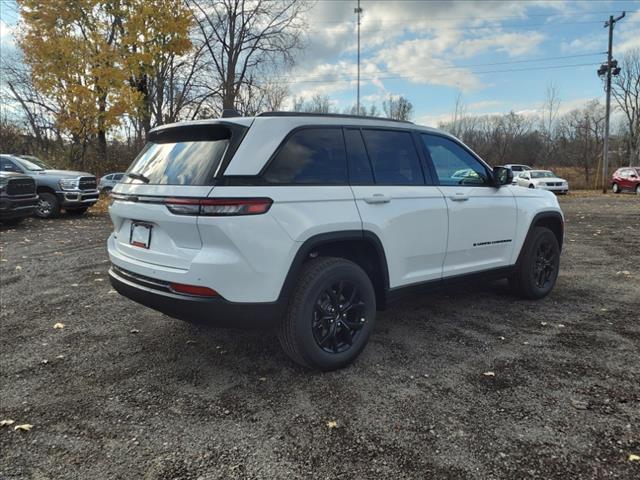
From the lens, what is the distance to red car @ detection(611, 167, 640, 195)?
25062mm

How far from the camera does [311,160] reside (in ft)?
10.4

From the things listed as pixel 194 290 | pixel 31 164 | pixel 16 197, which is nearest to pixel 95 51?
pixel 31 164

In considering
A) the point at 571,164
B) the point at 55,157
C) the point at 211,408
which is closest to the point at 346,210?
the point at 211,408

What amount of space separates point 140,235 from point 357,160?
1.66 m

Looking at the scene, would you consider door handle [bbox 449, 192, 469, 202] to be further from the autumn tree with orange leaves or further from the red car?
the red car

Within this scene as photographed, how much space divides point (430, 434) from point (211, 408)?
1.31 metres

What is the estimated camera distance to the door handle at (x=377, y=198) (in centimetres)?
337

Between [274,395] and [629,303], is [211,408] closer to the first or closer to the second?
[274,395]

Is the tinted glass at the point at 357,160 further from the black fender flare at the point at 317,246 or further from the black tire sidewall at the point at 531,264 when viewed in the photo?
the black tire sidewall at the point at 531,264

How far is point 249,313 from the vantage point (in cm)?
284

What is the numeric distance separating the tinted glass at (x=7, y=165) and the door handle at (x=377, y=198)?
504 inches

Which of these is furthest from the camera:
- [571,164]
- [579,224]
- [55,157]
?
[571,164]

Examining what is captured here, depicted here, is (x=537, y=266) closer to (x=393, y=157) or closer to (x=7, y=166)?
(x=393, y=157)

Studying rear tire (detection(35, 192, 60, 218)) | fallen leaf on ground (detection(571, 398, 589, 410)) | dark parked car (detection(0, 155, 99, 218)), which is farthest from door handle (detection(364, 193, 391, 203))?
rear tire (detection(35, 192, 60, 218))
